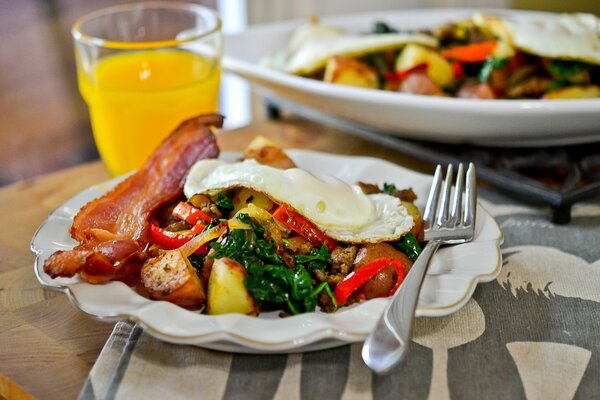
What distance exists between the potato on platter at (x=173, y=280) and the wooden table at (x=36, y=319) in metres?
0.19

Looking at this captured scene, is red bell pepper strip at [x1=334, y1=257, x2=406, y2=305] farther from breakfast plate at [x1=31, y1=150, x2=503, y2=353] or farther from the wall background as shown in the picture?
the wall background

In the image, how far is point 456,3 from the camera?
432cm

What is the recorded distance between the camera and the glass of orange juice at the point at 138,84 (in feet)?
6.95

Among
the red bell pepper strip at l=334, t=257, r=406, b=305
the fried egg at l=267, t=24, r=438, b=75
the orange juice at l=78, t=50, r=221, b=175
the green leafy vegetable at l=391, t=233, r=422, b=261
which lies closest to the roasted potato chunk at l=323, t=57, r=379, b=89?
the fried egg at l=267, t=24, r=438, b=75

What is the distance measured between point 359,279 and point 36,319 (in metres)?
0.67

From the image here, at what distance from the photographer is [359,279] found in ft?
4.40

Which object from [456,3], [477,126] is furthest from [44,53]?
[477,126]

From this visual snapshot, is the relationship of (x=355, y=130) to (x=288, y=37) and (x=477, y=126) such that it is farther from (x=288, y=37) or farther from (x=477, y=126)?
(x=288, y=37)

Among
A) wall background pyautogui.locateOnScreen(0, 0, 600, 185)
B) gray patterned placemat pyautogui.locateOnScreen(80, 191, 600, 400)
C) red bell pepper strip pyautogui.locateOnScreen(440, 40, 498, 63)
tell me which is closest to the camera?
gray patterned placemat pyautogui.locateOnScreen(80, 191, 600, 400)

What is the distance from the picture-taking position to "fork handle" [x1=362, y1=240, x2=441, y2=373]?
1.13 m

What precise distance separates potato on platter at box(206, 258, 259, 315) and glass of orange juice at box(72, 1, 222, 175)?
0.96m

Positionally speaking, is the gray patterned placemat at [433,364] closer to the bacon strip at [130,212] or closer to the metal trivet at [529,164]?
the bacon strip at [130,212]

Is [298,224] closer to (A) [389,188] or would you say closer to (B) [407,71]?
(A) [389,188]

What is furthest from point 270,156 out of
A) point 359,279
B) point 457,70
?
point 457,70
